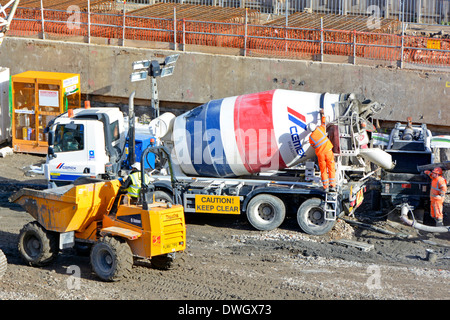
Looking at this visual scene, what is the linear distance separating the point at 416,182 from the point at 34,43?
44.0 ft

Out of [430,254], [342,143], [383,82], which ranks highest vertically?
[383,82]

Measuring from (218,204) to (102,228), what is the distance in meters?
3.40

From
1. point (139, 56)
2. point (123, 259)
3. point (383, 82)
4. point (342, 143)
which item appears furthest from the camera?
point (139, 56)

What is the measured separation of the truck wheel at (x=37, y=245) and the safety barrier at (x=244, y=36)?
10648mm

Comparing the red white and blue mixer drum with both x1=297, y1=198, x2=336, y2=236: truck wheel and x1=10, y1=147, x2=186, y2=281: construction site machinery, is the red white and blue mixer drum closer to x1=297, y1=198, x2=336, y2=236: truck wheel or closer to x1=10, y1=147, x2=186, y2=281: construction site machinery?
x1=297, y1=198, x2=336, y2=236: truck wheel

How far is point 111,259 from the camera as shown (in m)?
11.0

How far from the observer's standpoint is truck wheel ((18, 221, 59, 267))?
11.7m

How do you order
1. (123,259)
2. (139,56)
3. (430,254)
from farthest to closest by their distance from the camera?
(139,56) → (430,254) → (123,259)

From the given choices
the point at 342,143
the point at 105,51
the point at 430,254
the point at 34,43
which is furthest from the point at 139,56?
the point at 430,254

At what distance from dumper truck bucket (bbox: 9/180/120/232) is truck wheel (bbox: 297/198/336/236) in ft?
14.0

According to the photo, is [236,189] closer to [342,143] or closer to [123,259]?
[342,143]

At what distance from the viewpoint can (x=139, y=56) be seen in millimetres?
Result: 21062

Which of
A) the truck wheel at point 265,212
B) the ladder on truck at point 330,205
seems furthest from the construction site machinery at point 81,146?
the ladder on truck at point 330,205

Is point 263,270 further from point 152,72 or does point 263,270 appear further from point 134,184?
point 152,72
